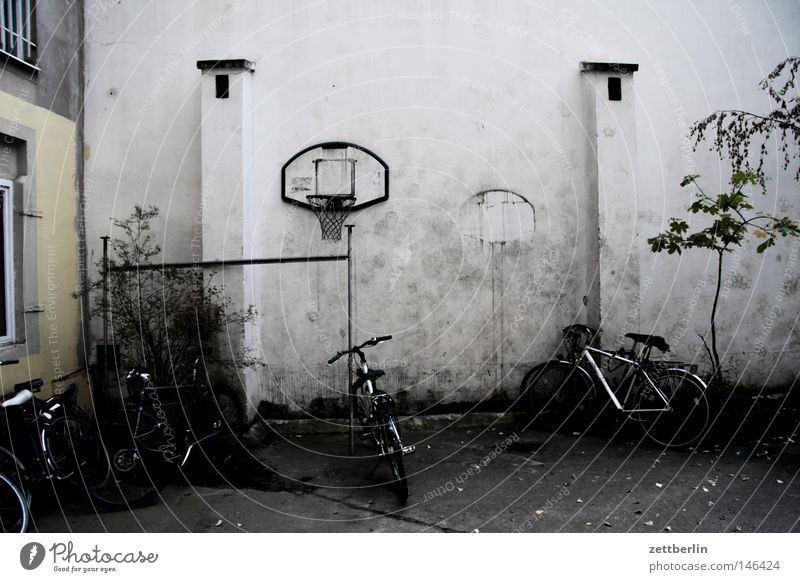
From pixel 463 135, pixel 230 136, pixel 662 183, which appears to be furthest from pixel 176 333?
pixel 662 183

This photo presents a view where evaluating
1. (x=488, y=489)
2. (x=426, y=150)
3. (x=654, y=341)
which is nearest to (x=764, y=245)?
(x=654, y=341)

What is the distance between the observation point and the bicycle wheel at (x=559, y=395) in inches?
256

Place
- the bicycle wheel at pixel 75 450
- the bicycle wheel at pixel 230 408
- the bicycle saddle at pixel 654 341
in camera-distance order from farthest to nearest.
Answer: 1. the bicycle wheel at pixel 230 408
2. the bicycle saddle at pixel 654 341
3. the bicycle wheel at pixel 75 450

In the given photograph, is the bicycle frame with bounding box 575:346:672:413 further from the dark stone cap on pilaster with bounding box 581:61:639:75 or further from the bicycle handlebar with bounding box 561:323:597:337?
the dark stone cap on pilaster with bounding box 581:61:639:75

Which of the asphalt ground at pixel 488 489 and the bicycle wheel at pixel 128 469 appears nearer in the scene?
the asphalt ground at pixel 488 489

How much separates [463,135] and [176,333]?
137 inches

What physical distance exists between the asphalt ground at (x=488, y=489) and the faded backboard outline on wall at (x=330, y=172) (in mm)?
2504

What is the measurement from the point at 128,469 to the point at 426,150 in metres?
4.08

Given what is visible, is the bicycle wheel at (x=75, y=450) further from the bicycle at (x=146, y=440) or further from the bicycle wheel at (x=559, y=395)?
the bicycle wheel at (x=559, y=395)

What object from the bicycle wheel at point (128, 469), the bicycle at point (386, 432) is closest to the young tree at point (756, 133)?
the bicycle at point (386, 432)

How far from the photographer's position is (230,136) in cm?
633

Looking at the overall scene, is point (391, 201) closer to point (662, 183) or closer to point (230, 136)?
point (230, 136)

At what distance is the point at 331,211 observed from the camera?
669 centimetres

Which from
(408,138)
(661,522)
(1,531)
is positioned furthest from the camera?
(408,138)
